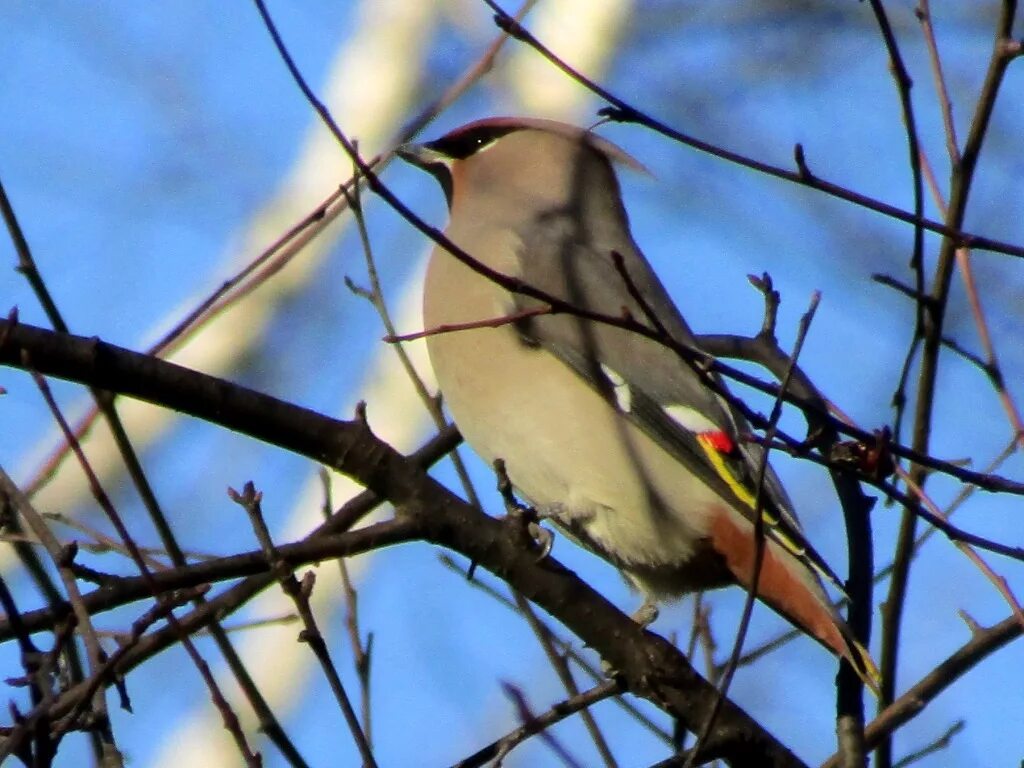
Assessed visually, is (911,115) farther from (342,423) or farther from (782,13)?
(782,13)

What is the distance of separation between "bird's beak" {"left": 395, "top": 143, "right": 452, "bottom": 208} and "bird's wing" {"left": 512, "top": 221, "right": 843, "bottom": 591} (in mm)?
818

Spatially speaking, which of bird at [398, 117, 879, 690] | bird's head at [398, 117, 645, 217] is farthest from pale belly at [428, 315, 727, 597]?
bird's head at [398, 117, 645, 217]

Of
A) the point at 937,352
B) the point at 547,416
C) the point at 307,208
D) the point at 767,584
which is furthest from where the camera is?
the point at 307,208

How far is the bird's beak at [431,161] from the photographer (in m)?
4.79

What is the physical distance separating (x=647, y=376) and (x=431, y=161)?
1.21m

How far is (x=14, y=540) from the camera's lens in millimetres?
2660

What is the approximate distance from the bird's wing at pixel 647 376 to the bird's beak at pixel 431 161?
0.82 metres

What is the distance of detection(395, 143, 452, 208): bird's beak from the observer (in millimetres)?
4785

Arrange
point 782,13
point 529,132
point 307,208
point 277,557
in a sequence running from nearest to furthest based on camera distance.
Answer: point 277,557 < point 529,132 < point 307,208 < point 782,13

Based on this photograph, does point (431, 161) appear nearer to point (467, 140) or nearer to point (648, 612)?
point (467, 140)

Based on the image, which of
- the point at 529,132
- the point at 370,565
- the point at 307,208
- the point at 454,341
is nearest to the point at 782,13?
the point at 307,208

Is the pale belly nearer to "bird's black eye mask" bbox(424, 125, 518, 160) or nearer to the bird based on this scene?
the bird

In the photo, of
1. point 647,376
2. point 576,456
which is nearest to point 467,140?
point 647,376

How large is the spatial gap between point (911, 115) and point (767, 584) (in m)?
1.18
